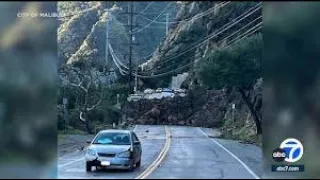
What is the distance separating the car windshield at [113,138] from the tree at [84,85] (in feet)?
71.6

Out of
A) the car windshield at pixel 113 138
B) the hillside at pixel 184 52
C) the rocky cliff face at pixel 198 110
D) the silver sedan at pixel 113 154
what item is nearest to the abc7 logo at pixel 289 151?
the silver sedan at pixel 113 154

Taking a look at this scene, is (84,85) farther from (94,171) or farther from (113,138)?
(94,171)

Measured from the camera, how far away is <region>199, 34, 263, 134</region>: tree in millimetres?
43969

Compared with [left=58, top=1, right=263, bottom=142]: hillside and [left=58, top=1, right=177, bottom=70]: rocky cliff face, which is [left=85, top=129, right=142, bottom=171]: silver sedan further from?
[left=58, top=1, right=263, bottom=142]: hillside

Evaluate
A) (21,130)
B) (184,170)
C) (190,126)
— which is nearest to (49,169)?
(21,130)

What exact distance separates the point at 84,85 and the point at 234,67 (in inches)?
431

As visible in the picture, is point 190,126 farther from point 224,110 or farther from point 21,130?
point 21,130

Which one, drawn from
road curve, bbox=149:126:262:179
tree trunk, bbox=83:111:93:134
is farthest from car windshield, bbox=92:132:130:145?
tree trunk, bbox=83:111:93:134

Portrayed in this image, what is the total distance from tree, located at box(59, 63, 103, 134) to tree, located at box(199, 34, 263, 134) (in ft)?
25.3

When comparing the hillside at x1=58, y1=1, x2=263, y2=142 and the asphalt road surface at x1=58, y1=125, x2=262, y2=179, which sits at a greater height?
the hillside at x1=58, y1=1, x2=263, y2=142

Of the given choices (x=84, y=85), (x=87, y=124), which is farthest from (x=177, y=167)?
(x=84, y=85)

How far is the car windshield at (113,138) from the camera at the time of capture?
896 inches

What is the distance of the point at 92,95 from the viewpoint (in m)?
47.3

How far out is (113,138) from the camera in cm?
2308
